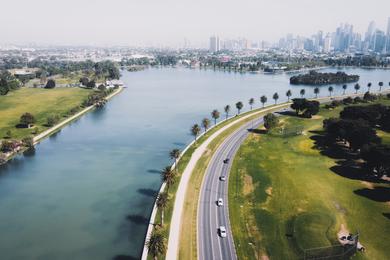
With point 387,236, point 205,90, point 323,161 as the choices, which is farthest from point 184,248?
point 205,90

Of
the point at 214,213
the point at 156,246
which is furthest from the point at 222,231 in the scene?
the point at 156,246

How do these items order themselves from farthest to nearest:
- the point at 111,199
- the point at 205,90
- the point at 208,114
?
the point at 205,90 < the point at 208,114 < the point at 111,199

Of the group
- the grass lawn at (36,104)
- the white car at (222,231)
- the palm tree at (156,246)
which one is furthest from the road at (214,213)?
the grass lawn at (36,104)

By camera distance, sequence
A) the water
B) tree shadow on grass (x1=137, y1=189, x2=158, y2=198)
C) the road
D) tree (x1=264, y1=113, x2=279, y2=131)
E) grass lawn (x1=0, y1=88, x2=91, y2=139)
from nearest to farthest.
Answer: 1. the road
2. the water
3. tree shadow on grass (x1=137, y1=189, x2=158, y2=198)
4. tree (x1=264, y1=113, x2=279, y2=131)
5. grass lawn (x1=0, y1=88, x2=91, y2=139)

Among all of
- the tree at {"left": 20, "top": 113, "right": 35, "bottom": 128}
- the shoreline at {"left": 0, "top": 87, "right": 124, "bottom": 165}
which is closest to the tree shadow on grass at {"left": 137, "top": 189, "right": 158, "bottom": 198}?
the shoreline at {"left": 0, "top": 87, "right": 124, "bottom": 165}

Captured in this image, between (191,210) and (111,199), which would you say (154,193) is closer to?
(111,199)

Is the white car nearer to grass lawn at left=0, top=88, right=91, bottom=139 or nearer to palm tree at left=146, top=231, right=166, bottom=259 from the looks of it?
palm tree at left=146, top=231, right=166, bottom=259

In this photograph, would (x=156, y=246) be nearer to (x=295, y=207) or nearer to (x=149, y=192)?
(x=149, y=192)

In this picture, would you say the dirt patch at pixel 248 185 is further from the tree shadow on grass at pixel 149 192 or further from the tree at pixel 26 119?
the tree at pixel 26 119
